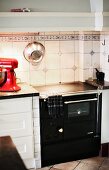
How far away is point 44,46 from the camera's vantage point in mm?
3326

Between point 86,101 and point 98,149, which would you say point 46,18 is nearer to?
point 86,101

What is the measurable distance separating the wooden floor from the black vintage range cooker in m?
0.06

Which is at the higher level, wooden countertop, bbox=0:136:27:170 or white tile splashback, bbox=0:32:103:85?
white tile splashback, bbox=0:32:103:85

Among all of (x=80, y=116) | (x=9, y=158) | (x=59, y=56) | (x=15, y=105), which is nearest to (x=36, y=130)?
(x=15, y=105)

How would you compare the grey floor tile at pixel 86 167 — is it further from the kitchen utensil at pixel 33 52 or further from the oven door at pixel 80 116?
the kitchen utensil at pixel 33 52

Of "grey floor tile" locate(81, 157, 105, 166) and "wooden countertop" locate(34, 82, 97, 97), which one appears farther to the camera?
"grey floor tile" locate(81, 157, 105, 166)

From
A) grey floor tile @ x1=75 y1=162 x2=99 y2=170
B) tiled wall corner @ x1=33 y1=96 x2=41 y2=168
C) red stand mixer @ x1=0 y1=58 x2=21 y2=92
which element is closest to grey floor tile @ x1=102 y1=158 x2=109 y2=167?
grey floor tile @ x1=75 y1=162 x2=99 y2=170

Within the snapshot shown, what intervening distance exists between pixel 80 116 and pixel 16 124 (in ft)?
2.36

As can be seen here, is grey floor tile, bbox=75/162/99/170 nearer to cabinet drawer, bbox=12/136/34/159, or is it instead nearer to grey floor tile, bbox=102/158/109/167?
grey floor tile, bbox=102/158/109/167

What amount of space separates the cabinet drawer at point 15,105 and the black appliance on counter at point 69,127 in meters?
0.15

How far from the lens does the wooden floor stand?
2.97m

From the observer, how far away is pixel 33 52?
3230 millimetres

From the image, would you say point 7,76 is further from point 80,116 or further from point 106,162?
point 106,162

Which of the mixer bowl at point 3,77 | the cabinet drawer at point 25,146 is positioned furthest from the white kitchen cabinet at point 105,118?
the mixer bowl at point 3,77
